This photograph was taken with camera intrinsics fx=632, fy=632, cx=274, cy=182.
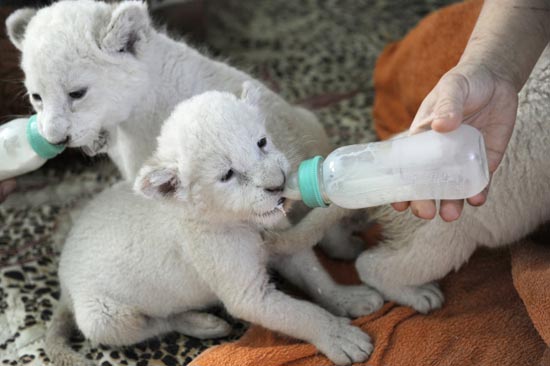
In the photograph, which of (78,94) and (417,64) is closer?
(78,94)

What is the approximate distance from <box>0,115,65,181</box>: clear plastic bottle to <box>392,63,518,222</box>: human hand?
123cm

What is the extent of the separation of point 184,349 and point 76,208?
93 centimetres

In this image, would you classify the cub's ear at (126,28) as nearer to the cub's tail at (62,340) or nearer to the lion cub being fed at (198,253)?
the lion cub being fed at (198,253)

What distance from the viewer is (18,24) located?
91.0 inches

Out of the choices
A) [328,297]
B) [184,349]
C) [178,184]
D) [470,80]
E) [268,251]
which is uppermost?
[470,80]

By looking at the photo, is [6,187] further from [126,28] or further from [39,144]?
[126,28]

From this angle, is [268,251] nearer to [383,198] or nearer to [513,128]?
[383,198]

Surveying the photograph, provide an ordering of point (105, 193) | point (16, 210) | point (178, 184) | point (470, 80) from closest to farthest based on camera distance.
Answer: point (470, 80) → point (178, 184) → point (105, 193) → point (16, 210)

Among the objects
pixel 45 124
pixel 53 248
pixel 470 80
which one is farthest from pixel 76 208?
pixel 470 80

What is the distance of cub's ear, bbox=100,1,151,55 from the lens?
2.11 meters

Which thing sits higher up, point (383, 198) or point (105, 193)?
point (383, 198)

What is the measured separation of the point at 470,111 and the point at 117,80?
1173 millimetres

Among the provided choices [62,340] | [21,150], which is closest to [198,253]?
[62,340]

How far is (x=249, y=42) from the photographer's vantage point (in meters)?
4.20
